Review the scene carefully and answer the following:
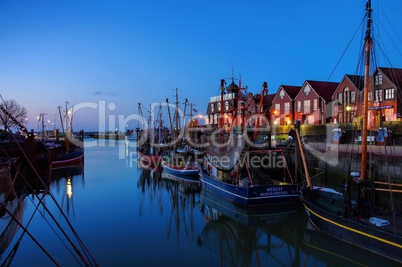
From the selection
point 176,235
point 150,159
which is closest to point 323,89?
point 150,159

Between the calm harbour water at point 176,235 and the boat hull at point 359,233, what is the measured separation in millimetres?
510

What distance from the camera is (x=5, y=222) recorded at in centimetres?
1302

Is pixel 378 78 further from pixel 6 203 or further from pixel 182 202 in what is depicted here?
pixel 6 203

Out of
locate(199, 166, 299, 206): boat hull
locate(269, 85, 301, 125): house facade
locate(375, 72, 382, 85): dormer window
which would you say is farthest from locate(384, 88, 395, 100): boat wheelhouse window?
locate(199, 166, 299, 206): boat hull

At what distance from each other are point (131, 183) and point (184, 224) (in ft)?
55.1

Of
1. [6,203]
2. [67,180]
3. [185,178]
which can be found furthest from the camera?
[185,178]

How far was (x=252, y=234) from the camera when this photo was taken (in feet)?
59.1

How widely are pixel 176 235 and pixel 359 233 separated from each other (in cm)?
960

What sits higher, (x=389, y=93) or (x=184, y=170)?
(x=389, y=93)

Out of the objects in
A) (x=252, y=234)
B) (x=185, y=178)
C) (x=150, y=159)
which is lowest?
(x=252, y=234)

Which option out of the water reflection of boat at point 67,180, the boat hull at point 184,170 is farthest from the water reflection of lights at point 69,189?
the boat hull at point 184,170

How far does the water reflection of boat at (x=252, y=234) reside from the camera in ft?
49.1

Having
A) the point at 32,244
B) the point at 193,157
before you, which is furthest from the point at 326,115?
the point at 32,244

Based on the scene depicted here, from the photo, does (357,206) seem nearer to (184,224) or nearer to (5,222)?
(184,224)
